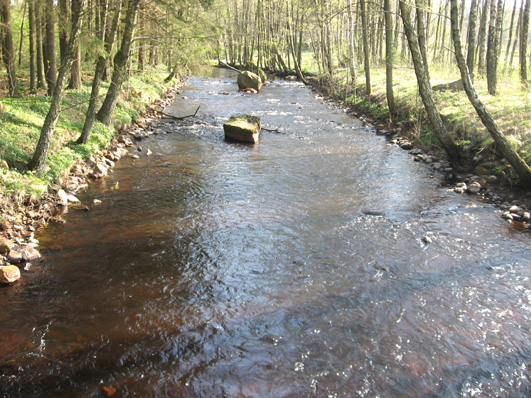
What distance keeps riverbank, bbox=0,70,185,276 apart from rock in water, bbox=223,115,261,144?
13.0 feet

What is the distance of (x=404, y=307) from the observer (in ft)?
20.8

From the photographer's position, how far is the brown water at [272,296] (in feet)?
16.4

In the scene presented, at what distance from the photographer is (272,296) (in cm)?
656

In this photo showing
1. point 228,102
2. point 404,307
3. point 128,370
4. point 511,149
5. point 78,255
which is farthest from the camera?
point 228,102

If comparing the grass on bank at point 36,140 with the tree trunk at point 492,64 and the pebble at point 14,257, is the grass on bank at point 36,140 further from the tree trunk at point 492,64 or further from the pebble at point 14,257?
the tree trunk at point 492,64

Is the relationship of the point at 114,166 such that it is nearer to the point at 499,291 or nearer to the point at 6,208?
the point at 6,208

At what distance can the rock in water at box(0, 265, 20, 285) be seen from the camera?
6574mm

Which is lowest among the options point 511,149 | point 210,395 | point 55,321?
point 210,395

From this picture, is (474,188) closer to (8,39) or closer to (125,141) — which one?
(125,141)

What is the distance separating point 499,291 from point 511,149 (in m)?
5.38

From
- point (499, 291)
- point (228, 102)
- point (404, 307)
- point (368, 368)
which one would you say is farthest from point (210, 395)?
point (228, 102)

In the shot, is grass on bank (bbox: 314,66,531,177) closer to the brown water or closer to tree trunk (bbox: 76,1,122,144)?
the brown water

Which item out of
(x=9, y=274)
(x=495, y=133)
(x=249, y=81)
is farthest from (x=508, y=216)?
(x=249, y=81)

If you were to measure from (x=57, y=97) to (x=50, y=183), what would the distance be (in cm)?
219
